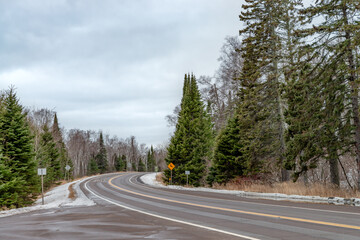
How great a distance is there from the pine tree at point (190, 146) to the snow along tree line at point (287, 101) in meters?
0.13

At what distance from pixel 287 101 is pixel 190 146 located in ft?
53.8

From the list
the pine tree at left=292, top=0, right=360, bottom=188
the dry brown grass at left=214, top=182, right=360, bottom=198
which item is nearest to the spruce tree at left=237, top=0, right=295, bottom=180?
the dry brown grass at left=214, top=182, right=360, bottom=198

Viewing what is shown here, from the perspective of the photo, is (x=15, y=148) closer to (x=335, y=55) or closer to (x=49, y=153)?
(x=335, y=55)

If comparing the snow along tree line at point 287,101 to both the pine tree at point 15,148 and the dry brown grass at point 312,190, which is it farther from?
the pine tree at point 15,148

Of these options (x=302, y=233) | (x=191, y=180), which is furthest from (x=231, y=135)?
(x=302, y=233)

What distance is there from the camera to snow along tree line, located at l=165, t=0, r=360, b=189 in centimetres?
1492

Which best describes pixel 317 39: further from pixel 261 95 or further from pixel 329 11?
pixel 261 95

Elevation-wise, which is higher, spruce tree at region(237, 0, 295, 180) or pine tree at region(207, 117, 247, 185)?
spruce tree at region(237, 0, 295, 180)

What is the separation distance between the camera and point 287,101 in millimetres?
20469

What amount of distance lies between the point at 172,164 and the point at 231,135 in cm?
992

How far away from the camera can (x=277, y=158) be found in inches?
842

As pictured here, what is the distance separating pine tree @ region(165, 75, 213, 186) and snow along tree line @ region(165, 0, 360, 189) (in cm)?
13

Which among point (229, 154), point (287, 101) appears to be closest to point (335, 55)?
point (287, 101)

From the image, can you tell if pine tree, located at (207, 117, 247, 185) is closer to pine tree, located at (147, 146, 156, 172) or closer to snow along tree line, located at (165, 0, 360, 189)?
snow along tree line, located at (165, 0, 360, 189)
